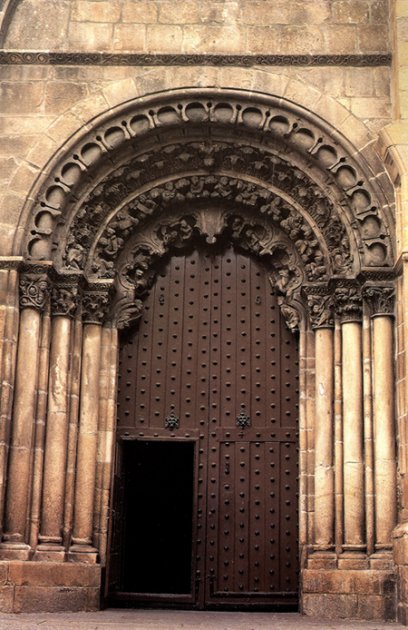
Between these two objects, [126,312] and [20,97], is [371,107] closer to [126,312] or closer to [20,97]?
[126,312]

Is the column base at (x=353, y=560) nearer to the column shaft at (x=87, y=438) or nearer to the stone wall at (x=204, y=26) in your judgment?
the column shaft at (x=87, y=438)

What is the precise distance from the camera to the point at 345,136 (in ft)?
37.4

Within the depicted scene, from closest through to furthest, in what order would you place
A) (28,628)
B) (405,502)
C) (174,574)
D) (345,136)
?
(28,628) → (405,502) → (345,136) → (174,574)

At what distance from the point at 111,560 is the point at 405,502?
3365 millimetres

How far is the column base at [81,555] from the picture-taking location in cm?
1091

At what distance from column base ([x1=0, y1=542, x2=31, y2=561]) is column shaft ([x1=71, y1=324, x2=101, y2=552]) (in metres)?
0.62

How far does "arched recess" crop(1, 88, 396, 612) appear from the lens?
10.9m

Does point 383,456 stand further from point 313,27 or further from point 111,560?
point 313,27

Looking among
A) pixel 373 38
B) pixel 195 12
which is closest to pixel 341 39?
pixel 373 38

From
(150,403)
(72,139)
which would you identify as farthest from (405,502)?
(72,139)

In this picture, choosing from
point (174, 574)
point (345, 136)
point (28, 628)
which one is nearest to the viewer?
point (28, 628)

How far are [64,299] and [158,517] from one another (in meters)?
2.92

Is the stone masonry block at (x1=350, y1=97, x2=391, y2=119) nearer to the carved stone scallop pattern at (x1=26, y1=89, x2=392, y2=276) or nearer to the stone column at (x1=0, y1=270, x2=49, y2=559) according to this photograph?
the carved stone scallop pattern at (x1=26, y1=89, x2=392, y2=276)

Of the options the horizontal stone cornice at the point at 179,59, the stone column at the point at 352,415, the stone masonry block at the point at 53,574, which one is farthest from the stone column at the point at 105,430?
the horizontal stone cornice at the point at 179,59
